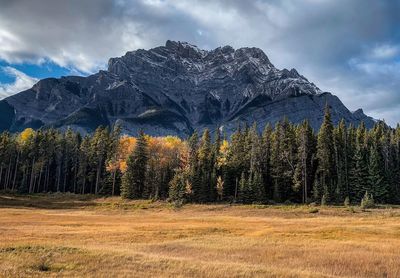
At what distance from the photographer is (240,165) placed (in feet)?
353

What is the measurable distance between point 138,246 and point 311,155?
259ft

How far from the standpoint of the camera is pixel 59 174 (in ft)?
418

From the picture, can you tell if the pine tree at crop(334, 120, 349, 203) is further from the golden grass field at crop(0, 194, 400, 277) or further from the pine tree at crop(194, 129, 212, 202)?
the golden grass field at crop(0, 194, 400, 277)

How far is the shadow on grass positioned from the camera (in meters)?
88.8

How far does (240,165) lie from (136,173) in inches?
989

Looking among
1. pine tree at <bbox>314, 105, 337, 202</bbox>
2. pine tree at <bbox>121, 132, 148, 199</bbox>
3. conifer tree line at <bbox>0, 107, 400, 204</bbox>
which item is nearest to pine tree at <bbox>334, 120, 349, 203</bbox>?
conifer tree line at <bbox>0, 107, 400, 204</bbox>

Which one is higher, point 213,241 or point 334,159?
point 334,159

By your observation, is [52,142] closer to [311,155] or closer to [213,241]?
[311,155]

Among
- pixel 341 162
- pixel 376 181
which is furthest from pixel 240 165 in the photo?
pixel 376 181

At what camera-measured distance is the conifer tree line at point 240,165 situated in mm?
96562

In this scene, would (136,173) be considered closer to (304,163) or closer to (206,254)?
(304,163)

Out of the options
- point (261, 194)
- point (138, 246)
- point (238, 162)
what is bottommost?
point (138, 246)

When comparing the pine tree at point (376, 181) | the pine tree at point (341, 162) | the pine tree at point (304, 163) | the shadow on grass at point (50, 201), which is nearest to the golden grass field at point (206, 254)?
the pine tree at point (341, 162)

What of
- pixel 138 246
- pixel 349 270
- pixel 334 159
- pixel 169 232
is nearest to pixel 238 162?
pixel 334 159
